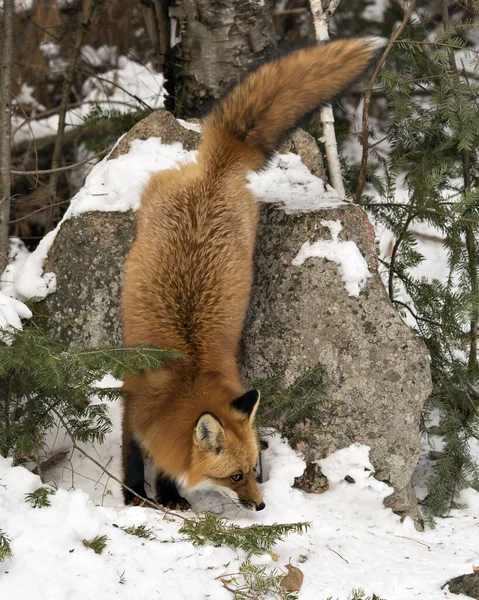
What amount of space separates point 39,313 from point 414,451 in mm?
2788

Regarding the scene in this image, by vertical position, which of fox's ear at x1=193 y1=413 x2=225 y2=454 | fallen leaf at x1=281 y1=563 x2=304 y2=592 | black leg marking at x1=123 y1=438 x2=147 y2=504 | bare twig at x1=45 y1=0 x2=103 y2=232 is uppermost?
bare twig at x1=45 y1=0 x2=103 y2=232

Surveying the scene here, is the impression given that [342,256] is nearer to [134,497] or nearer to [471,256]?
[471,256]

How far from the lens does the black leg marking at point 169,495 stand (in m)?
4.39

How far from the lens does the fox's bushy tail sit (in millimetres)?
4539

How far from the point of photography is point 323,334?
484 cm

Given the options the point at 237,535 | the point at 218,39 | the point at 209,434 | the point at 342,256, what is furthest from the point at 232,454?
the point at 218,39

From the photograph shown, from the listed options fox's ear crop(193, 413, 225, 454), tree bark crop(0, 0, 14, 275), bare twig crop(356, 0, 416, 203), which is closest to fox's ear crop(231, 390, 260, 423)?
fox's ear crop(193, 413, 225, 454)

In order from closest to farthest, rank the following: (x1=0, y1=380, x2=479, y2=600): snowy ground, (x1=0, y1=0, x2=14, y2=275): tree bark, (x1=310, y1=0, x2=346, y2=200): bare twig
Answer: (x1=0, y1=380, x2=479, y2=600): snowy ground
(x1=0, y1=0, x2=14, y2=275): tree bark
(x1=310, y1=0, x2=346, y2=200): bare twig

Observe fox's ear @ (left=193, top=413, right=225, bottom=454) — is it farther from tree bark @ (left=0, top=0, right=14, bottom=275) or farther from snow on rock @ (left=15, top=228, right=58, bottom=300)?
tree bark @ (left=0, top=0, right=14, bottom=275)

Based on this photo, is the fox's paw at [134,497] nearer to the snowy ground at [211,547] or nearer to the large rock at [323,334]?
the snowy ground at [211,547]

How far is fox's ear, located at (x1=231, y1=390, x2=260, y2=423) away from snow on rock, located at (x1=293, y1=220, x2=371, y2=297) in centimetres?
130

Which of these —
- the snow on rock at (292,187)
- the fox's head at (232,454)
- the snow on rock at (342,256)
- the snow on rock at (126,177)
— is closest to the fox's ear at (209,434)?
the fox's head at (232,454)

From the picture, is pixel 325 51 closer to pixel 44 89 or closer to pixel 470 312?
pixel 470 312

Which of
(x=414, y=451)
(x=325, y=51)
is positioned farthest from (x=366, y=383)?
(x=325, y=51)
